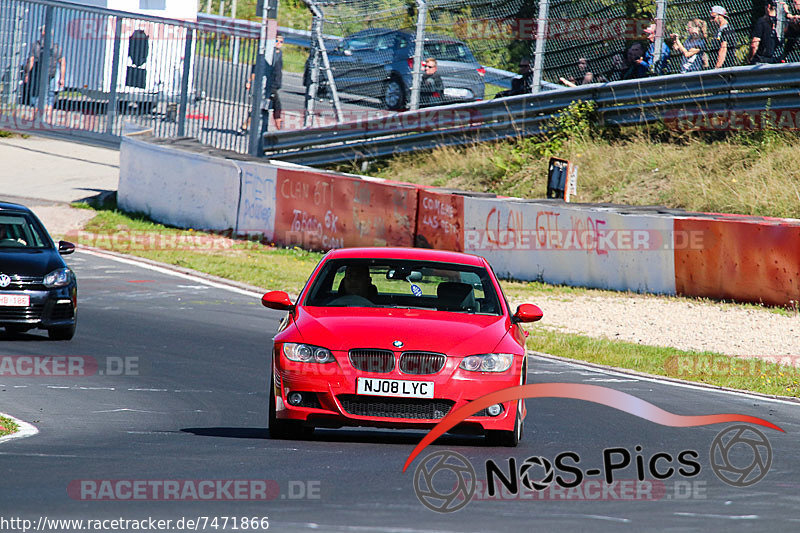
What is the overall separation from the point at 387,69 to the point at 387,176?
8.52ft

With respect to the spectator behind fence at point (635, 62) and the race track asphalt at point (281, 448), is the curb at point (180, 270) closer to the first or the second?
the race track asphalt at point (281, 448)

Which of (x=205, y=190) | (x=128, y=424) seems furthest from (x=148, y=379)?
(x=205, y=190)

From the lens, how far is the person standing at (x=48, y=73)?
2931 cm

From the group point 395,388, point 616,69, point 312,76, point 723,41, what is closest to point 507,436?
point 395,388

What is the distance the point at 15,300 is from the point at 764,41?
45.4ft

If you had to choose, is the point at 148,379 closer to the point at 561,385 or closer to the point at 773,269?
the point at 561,385

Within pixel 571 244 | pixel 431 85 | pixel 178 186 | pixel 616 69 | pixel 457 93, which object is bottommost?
pixel 571 244

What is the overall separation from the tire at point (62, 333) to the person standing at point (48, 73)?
16.5 metres

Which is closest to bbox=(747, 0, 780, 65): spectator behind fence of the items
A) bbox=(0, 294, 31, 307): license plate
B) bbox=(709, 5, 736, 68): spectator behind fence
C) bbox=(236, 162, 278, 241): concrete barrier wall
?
bbox=(709, 5, 736, 68): spectator behind fence

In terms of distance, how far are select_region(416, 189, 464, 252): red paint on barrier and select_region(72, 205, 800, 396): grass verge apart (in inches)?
49.0

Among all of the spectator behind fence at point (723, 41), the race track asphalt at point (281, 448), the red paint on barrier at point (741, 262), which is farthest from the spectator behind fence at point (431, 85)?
the race track asphalt at point (281, 448)

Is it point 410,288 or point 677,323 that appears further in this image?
point 677,323

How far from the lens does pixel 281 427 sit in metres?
8.56

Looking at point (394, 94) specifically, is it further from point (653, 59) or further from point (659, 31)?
point (659, 31)
